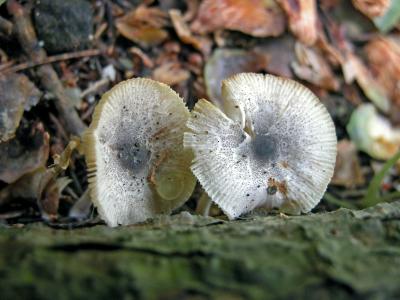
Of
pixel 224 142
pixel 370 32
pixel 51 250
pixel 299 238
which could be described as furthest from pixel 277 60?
pixel 51 250

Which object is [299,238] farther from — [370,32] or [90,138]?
[370,32]

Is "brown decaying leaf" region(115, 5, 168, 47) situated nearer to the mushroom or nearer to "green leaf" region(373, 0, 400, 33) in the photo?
the mushroom

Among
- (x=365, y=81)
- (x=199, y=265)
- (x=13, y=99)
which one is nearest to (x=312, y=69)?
(x=365, y=81)

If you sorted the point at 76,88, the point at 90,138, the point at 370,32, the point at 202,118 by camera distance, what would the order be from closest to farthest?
the point at 90,138, the point at 202,118, the point at 76,88, the point at 370,32

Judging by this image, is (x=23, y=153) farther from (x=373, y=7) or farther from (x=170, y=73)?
(x=373, y=7)

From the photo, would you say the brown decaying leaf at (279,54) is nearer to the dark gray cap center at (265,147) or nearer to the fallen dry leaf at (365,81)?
the fallen dry leaf at (365,81)

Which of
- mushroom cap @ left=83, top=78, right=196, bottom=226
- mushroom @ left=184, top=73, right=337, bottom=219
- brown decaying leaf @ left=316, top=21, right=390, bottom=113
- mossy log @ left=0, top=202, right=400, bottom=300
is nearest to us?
mossy log @ left=0, top=202, right=400, bottom=300

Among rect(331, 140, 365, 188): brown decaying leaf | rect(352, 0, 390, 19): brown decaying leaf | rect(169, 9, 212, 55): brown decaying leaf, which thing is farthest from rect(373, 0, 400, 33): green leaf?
rect(169, 9, 212, 55): brown decaying leaf

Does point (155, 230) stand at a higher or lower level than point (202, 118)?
lower
